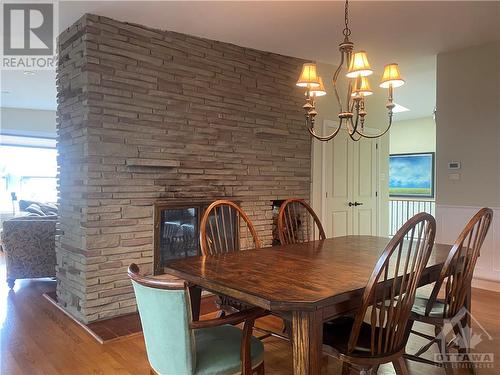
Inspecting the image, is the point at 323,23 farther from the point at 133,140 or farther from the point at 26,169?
the point at 26,169

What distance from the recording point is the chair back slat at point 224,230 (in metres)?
2.40

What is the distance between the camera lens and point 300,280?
167 cm

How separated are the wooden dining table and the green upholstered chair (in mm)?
164

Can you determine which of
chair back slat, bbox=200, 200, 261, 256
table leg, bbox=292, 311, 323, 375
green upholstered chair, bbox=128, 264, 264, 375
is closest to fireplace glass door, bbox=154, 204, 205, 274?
chair back slat, bbox=200, 200, 261, 256

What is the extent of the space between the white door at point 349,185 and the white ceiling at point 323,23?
114cm

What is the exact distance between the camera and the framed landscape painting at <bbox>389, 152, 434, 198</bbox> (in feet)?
24.9

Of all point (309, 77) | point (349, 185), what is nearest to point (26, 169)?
point (349, 185)

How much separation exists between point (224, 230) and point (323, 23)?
6.76 ft

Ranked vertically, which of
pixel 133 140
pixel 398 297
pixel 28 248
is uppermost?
pixel 133 140

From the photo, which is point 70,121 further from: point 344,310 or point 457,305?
point 457,305

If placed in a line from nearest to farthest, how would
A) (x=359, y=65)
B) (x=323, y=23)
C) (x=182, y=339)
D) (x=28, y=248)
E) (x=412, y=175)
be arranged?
(x=182, y=339) < (x=359, y=65) < (x=323, y=23) < (x=28, y=248) < (x=412, y=175)

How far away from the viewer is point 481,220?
6.45 feet

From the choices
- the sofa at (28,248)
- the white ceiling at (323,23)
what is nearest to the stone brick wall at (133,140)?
the white ceiling at (323,23)

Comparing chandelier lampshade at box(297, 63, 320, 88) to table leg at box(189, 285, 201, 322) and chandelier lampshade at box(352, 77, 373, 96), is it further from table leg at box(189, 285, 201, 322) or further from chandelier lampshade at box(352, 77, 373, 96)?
table leg at box(189, 285, 201, 322)
